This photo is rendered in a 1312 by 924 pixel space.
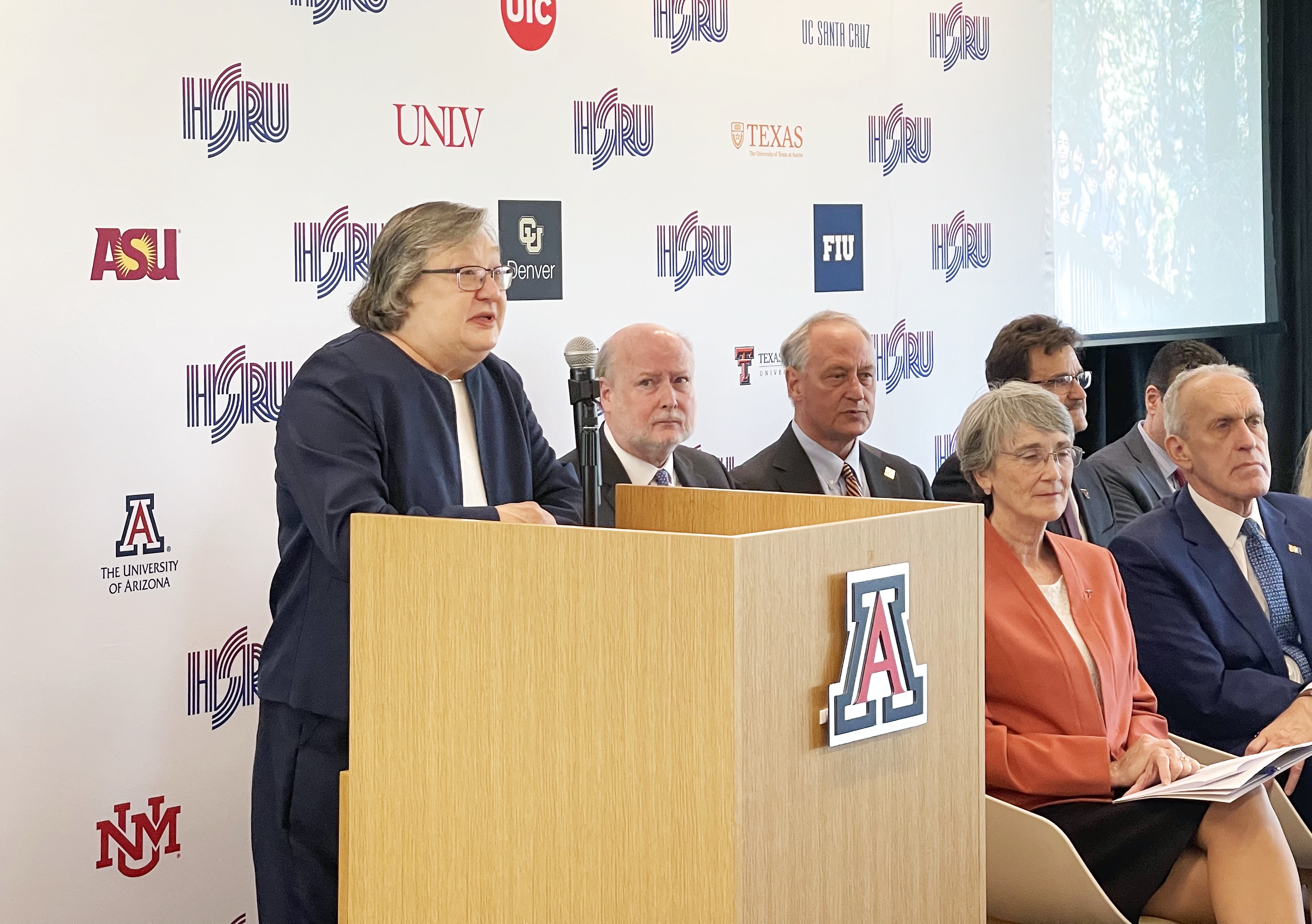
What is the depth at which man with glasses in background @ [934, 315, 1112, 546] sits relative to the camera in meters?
4.57

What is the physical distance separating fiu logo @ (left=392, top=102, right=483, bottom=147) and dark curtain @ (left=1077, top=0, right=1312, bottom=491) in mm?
4274

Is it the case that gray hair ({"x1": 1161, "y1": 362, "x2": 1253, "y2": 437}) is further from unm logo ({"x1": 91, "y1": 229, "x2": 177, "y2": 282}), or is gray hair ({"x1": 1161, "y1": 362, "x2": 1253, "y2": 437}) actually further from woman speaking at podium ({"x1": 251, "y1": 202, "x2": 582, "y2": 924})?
unm logo ({"x1": 91, "y1": 229, "x2": 177, "y2": 282})

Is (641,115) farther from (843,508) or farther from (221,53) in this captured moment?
(843,508)

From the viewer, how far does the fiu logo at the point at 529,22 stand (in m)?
4.04

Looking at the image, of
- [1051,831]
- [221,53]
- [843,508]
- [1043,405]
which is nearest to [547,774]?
[843,508]

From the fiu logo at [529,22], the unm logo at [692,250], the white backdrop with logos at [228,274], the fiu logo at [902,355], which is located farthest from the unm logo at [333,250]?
the fiu logo at [902,355]

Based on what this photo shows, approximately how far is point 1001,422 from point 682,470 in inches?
38.8

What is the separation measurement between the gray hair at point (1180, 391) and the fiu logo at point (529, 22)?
194 cm

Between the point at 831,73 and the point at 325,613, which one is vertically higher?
the point at 831,73

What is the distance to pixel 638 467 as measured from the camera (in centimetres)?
383

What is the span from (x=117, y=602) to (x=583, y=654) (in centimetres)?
183

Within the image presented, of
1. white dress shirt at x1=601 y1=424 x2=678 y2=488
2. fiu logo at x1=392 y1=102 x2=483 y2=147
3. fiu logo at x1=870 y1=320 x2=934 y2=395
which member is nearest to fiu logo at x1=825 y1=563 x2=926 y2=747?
white dress shirt at x1=601 y1=424 x2=678 y2=488

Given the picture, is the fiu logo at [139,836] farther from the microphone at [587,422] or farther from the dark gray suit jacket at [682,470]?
the microphone at [587,422]

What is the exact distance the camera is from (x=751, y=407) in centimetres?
469
